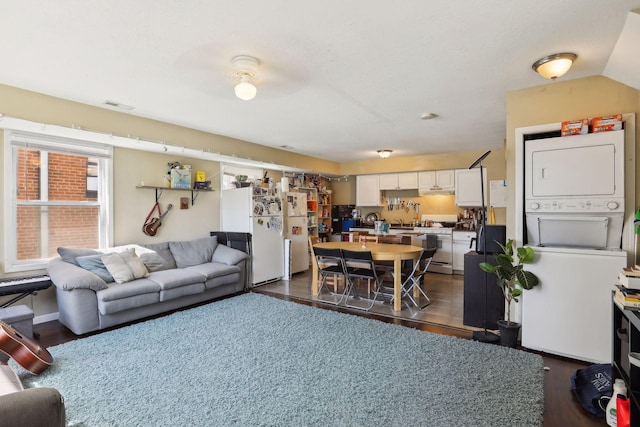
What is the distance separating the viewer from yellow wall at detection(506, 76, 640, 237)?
2.79 m

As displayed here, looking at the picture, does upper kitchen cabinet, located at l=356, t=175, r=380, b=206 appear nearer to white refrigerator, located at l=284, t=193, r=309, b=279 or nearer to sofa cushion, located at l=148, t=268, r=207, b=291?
white refrigerator, located at l=284, t=193, r=309, b=279

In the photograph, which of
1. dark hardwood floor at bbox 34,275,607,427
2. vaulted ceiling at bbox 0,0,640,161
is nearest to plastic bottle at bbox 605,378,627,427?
dark hardwood floor at bbox 34,275,607,427

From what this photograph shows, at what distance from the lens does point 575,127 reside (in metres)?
2.82

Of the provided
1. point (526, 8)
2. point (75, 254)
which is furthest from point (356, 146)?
point (75, 254)

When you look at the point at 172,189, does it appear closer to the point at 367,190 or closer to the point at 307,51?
the point at 307,51

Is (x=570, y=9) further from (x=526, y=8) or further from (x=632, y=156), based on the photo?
(x=632, y=156)

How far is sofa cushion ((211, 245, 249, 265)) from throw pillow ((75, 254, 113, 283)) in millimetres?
1533

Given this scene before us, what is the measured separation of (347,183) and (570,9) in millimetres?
6745

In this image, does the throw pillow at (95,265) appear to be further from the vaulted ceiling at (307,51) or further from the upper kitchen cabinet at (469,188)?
the upper kitchen cabinet at (469,188)

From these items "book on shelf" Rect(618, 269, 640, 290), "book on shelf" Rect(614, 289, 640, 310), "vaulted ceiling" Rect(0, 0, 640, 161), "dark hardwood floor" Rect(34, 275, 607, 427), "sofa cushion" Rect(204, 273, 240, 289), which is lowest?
"dark hardwood floor" Rect(34, 275, 607, 427)

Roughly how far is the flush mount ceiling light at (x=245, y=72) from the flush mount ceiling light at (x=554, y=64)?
2325mm

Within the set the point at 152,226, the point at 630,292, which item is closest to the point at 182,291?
the point at 152,226

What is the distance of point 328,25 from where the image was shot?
2.13 meters

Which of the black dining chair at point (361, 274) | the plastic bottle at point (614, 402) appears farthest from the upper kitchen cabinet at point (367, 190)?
the plastic bottle at point (614, 402)
